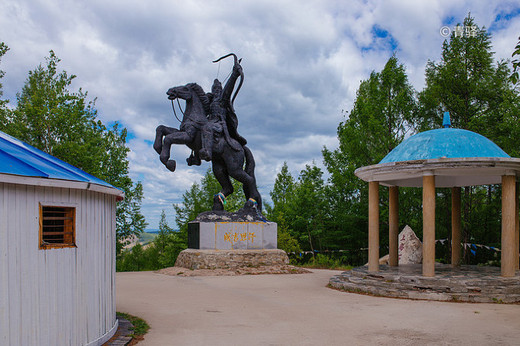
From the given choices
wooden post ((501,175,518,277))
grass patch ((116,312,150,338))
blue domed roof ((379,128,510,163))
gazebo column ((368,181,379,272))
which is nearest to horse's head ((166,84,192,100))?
gazebo column ((368,181,379,272))

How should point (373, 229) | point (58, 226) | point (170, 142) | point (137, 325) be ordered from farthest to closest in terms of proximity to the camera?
point (170, 142), point (373, 229), point (137, 325), point (58, 226)

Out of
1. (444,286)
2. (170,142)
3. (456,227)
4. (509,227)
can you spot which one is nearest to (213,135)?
(170,142)

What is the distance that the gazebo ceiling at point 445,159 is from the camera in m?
10.8

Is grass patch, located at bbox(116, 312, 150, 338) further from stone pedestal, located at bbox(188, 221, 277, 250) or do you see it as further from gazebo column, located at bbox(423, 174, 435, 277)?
stone pedestal, located at bbox(188, 221, 277, 250)

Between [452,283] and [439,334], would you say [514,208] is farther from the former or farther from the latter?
[439,334]

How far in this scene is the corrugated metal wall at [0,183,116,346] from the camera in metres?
4.78

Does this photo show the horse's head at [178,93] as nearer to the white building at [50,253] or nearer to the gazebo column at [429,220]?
the gazebo column at [429,220]

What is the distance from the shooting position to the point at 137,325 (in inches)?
298

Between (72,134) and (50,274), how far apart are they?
18187mm

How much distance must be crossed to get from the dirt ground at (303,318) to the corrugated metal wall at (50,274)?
47.6 inches

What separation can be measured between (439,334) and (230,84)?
12822mm

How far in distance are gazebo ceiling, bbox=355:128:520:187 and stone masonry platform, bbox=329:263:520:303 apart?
2583mm

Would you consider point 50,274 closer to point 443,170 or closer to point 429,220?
point 429,220

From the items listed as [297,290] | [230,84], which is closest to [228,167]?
[230,84]
